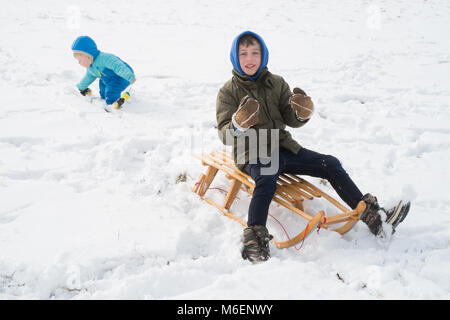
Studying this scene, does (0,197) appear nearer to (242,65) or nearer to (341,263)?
(242,65)

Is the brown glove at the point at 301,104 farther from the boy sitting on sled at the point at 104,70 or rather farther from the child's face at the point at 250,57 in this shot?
the boy sitting on sled at the point at 104,70

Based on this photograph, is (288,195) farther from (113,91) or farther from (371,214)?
(113,91)

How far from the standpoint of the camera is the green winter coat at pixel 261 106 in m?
2.84

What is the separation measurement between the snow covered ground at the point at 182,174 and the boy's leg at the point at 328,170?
1.07ft

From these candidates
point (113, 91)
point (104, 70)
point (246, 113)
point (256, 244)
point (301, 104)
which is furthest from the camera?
point (104, 70)

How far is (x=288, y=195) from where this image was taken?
3.00m

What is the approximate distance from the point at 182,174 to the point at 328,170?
1.55 m

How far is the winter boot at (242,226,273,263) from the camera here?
2.36m

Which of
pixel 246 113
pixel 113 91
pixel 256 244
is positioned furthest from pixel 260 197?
pixel 113 91

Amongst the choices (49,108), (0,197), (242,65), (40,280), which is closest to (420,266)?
(242,65)

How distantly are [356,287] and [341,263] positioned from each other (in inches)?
10.2

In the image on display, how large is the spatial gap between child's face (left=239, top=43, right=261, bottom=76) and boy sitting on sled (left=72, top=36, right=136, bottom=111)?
10.3ft

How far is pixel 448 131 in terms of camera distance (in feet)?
15.1

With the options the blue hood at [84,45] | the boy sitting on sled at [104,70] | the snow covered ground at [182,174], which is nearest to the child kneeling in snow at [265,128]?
the snow covered ground at [182,174]
